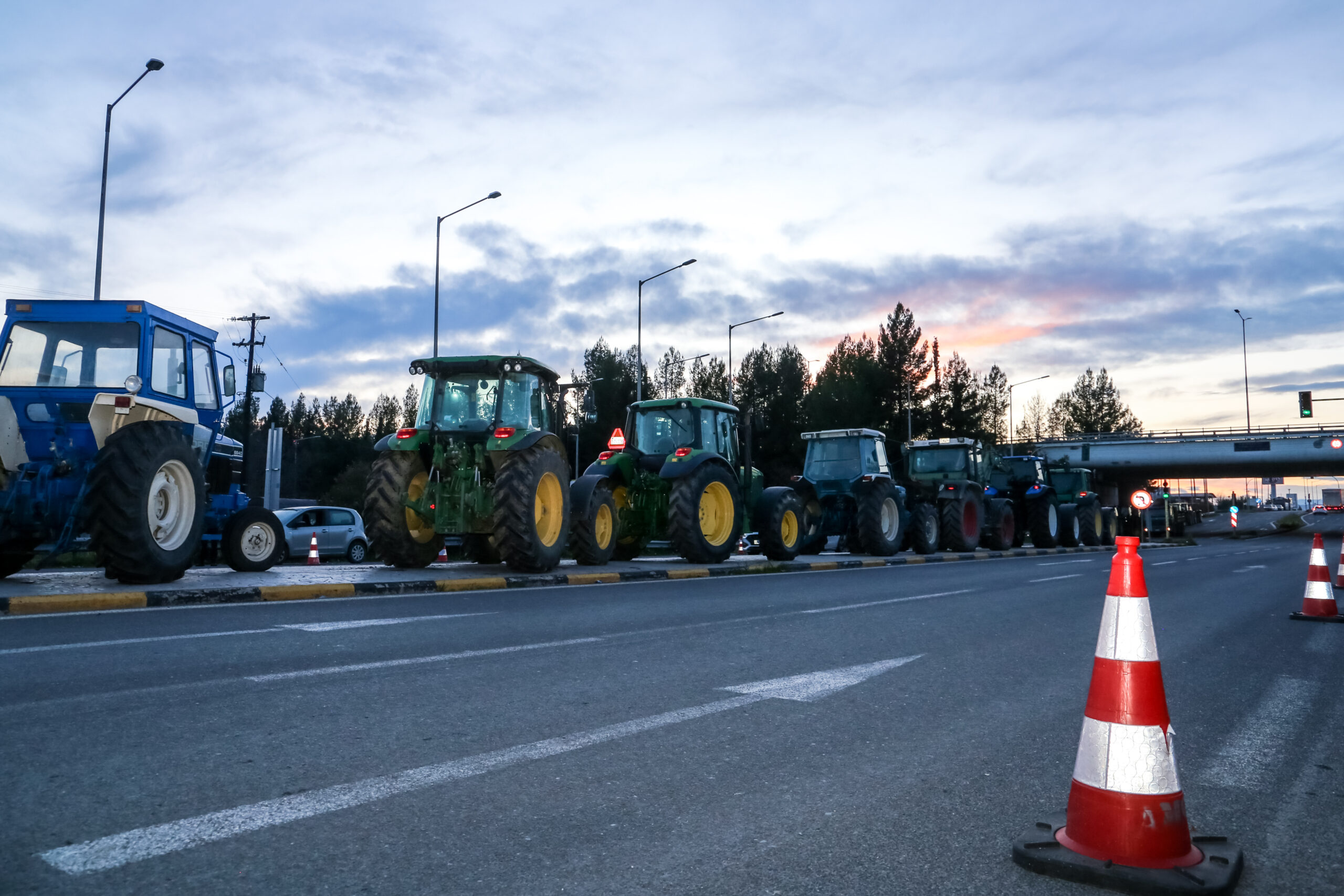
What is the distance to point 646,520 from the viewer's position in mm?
16266

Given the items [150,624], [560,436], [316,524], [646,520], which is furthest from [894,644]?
[316,524]

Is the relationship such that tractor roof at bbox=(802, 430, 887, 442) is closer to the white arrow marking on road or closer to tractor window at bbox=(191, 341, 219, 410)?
tractor window at bbox=(191, 341, 219, 410)

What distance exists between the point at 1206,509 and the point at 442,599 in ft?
350

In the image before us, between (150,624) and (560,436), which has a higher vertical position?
(560,436)

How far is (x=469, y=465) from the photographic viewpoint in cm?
1289

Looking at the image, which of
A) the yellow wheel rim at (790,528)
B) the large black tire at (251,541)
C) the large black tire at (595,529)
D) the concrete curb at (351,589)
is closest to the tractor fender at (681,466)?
the large black tire at (595,529)

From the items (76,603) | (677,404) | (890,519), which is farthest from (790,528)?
(76,603)

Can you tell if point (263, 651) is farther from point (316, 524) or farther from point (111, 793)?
point (316, 524)

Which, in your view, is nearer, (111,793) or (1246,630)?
(111,793)

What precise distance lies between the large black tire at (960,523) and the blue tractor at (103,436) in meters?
16.5

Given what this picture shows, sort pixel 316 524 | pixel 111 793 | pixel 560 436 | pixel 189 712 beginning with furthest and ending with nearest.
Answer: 1. pixel 316 524
2. pixel 560 436
3. pixel 189 712
4. pixel 111 793

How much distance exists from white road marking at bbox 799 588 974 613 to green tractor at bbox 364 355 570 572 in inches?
155

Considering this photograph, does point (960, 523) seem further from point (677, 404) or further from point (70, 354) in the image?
point (70, 354)

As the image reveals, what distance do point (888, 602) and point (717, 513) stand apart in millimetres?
5914
